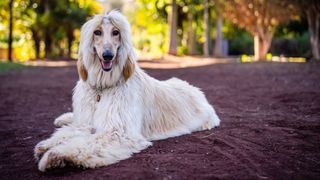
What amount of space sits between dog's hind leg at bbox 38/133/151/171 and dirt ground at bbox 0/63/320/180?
0.07m

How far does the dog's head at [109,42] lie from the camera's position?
447 centimetres

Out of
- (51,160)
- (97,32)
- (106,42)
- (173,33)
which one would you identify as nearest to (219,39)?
(173,33)

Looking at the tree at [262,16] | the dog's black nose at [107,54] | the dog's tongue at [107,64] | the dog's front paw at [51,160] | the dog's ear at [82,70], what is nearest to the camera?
the dog's front paw at [51,160]

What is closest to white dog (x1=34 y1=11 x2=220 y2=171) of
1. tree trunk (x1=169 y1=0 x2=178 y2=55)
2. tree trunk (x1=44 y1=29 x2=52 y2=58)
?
tree trunk (x1=169 y1=0 x2=178 y2=55)

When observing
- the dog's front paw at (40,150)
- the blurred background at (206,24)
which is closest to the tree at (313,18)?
the blurred background at (206,24)

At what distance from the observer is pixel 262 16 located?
18.8m

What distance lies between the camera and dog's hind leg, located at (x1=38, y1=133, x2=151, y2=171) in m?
3.67

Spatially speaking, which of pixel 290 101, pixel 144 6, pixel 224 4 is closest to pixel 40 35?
pixel 144 6

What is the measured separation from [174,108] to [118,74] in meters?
1.08

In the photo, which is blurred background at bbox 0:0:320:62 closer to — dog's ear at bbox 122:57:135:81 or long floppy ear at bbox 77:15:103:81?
dog's ear at bbox 122:57:135:81

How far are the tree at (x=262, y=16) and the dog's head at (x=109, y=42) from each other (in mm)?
14626

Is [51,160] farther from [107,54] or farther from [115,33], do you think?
[115,33]

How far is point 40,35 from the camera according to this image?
31.5 m

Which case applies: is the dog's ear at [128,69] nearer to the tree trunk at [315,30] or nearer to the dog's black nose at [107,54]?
the dog's black nose at [107,54]
